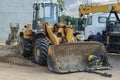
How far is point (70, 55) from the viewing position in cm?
1208

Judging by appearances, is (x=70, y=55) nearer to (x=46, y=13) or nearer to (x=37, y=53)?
(x=37, y=53)

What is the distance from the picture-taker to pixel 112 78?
10.8 meters

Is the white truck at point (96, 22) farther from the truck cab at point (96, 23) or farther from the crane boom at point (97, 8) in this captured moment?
the crane boom at point (97, 8)

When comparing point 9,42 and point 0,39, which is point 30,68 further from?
point 0,39

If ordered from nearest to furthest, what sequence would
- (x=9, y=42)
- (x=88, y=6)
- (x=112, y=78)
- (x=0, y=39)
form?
(x=112, y=78), (x=88, y=6), (x=9, y=42), (x=0, y=39)

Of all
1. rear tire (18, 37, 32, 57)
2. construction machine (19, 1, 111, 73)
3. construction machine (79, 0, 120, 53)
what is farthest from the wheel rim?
construction machine (79, 0, 120, 53)

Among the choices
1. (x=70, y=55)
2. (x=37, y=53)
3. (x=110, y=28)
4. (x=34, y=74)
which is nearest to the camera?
(x=34, y=74)

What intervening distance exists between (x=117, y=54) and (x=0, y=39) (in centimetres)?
2071

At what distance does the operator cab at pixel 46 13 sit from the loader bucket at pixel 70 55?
130 inches

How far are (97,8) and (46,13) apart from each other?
4628 mm

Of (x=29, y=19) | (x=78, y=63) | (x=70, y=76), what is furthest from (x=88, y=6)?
(x=29, y=19)

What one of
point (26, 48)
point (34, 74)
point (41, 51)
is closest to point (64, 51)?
point (41, 51)

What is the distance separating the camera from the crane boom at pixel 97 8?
687 inches

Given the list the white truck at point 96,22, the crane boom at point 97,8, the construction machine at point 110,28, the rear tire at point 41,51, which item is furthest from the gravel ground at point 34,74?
the white truck at point 96,22
